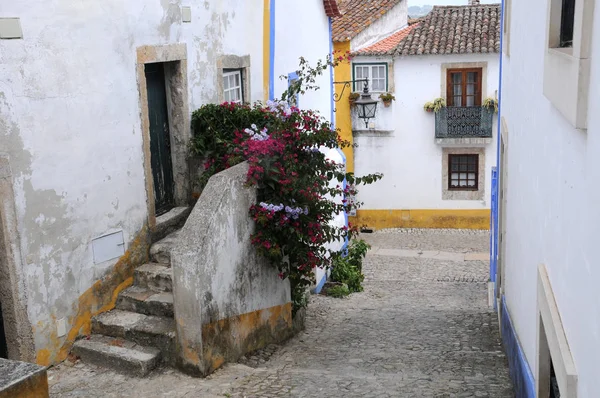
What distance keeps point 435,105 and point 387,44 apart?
2.41 meters

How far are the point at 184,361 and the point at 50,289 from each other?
1424mm

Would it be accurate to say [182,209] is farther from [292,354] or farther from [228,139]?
[292,354]

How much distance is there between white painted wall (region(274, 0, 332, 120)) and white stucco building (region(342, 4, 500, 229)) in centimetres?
504

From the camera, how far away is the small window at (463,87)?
20469 mm

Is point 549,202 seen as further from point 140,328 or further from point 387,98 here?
point 387,98

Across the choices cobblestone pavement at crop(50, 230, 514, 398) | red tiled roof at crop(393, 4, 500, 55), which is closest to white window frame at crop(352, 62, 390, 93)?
red tiled roof at crop(393, 4, 500, 55)

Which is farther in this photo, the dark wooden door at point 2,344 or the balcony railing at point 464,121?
the balcony railing at point 464,121

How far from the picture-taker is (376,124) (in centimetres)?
2141

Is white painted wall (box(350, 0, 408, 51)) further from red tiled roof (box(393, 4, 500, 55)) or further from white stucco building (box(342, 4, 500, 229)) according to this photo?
red tiled roof (box(393, 4, 500, 55))

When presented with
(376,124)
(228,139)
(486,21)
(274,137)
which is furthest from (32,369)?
(486,21)

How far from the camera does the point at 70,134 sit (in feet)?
22.0

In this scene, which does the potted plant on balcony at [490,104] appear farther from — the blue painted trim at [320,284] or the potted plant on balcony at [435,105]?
the blue painted trim at [320,284]

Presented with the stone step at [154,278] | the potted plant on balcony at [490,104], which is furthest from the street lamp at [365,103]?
the stone step at [154,278]

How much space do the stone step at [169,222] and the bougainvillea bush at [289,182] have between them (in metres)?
0.68
